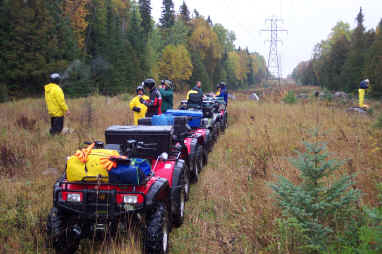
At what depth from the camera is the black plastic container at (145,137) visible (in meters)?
4.89

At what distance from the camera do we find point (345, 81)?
44500 mm

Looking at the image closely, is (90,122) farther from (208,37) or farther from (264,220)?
(208,37)

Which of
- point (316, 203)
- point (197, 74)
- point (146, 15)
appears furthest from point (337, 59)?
point (316, 203)

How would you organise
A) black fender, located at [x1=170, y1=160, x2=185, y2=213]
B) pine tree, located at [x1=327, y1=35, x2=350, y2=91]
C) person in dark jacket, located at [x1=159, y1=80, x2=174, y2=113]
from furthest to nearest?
pine tree, located at [x1=327, y1=35, x2=350, y2=91]
person in dark jacket, located at [x1=159, y1=80, x2=174, y2=113]
black fender, located at [x1=170, y1=160, x2=185, y2=213]

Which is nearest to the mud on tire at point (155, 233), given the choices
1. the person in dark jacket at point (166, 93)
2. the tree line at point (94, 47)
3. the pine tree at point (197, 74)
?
the person in dark jacket at point (166, 93)

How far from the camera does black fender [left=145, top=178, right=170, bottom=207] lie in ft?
11.9

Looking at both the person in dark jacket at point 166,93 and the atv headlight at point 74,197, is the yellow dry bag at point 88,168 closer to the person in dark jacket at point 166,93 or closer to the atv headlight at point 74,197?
the atv headlight at point 74,197

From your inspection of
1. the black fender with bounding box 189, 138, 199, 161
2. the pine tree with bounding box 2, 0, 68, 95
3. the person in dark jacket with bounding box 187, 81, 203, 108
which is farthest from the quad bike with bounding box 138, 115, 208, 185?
the pine tree with bounding box 2, 0, 68, 95

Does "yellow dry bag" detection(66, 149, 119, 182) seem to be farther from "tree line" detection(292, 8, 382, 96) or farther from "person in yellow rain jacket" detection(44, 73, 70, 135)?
"tree line" detection(292, 8, 382, 96)

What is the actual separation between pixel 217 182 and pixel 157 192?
9.35 ft

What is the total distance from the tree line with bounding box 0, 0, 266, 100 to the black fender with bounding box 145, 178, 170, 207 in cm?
2070

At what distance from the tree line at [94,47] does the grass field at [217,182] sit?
16.0 meters

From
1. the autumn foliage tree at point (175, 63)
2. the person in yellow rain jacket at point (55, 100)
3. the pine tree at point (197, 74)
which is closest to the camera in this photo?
the person in yellow rain jacket at point (55, 100)

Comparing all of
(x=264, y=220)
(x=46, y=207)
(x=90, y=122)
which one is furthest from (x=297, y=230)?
(x=90, y=122)
